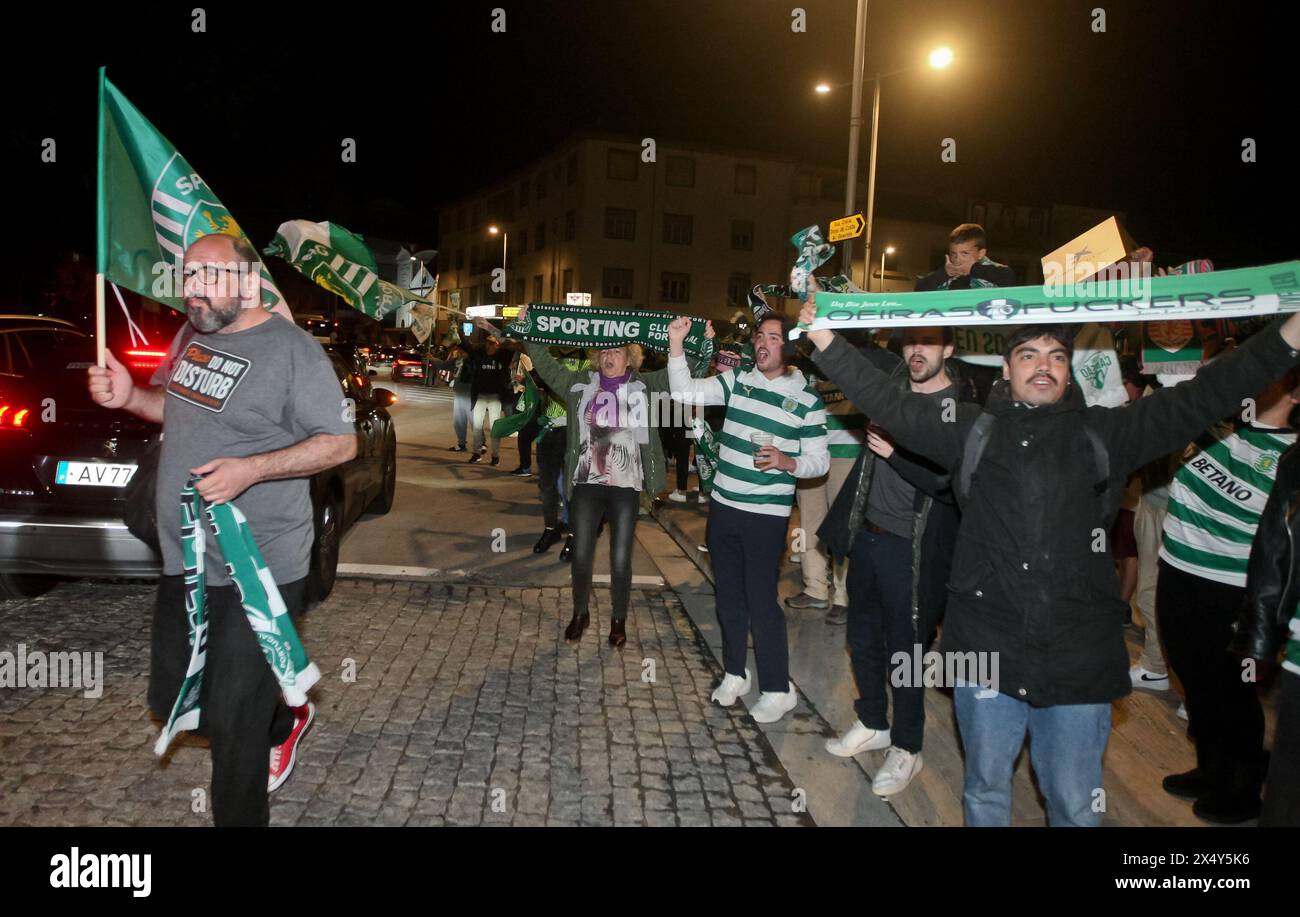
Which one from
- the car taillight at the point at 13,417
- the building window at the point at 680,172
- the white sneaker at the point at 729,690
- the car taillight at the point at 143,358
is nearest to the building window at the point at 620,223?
the building window at the point at 680,172

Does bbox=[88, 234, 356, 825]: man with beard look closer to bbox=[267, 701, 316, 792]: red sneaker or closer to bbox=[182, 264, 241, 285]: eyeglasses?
bbox=[182, 264, 241, 285]: eyeglasses

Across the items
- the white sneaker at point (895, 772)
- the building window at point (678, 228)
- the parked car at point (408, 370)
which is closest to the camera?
the white sneaker at point (895, 772)

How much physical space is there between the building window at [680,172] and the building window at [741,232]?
10.9 ft

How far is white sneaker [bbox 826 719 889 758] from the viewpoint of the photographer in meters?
4.34

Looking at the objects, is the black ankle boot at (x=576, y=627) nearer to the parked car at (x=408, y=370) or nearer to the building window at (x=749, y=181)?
the parked car at (x=408, y=370)

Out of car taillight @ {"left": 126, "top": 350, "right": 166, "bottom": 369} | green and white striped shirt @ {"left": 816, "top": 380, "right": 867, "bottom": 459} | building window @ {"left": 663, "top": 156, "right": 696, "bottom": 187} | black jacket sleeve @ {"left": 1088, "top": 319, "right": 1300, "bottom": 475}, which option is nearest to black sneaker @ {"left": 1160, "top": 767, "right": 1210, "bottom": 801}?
black jacket sleeve @ {"left": 1088, "top": 319, "right": 1300, "bottom": 475}

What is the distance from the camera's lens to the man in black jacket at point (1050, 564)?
2854mm

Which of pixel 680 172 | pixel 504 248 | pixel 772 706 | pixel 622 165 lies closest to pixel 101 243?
pixel 772 706

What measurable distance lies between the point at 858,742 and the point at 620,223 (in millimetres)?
45819

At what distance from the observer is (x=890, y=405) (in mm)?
3180

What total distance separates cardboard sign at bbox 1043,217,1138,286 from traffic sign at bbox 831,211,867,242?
19.9 ft

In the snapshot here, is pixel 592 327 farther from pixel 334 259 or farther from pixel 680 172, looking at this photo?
pixel 680 172

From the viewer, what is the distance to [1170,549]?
164 inches

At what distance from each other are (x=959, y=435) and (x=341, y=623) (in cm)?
446
